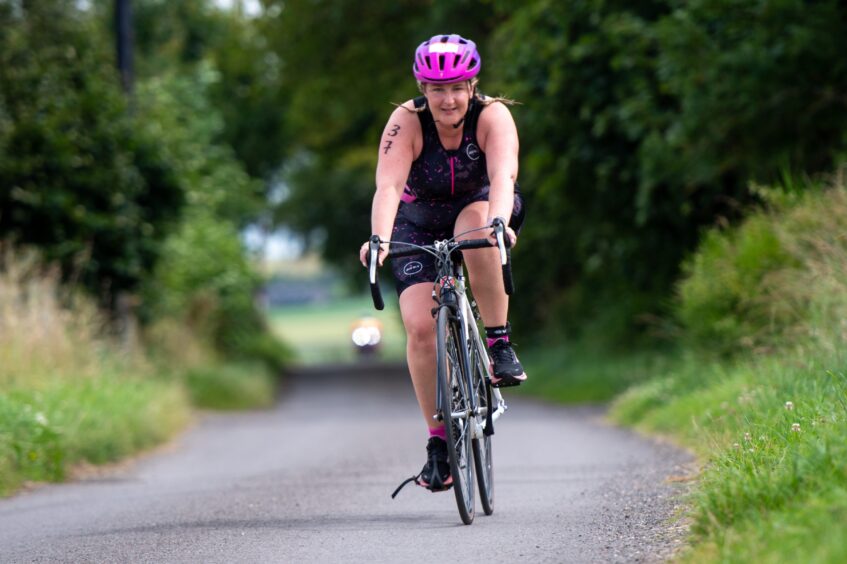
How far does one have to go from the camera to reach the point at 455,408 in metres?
6.72

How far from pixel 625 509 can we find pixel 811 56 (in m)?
7.98

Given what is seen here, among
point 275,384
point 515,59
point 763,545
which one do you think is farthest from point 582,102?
point 275,384

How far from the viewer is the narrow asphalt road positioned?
19.5 feet

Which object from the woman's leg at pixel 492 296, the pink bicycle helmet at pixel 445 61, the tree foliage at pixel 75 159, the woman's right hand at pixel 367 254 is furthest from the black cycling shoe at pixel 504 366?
the tree foliage at pixel 75 159

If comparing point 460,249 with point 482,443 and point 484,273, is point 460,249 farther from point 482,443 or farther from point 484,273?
point 482,443

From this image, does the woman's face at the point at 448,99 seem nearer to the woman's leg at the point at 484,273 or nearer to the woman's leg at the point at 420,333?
the woman's leg at the point at 484,273

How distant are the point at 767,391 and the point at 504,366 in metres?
2.29

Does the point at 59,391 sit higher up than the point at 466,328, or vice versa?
the point at 59,391

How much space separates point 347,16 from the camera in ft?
92.1

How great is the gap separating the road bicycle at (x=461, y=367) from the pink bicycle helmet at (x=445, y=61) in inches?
28.6

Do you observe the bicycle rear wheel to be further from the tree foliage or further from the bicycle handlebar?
the tree foliage

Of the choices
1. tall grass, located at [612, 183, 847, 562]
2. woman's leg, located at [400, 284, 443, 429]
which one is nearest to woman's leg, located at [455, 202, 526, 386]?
woman's leg, located at [400, 284, 443, 429]

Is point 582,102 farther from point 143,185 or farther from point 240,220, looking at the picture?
point 240,220

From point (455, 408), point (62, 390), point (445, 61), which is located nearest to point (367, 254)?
point (455, 408)
